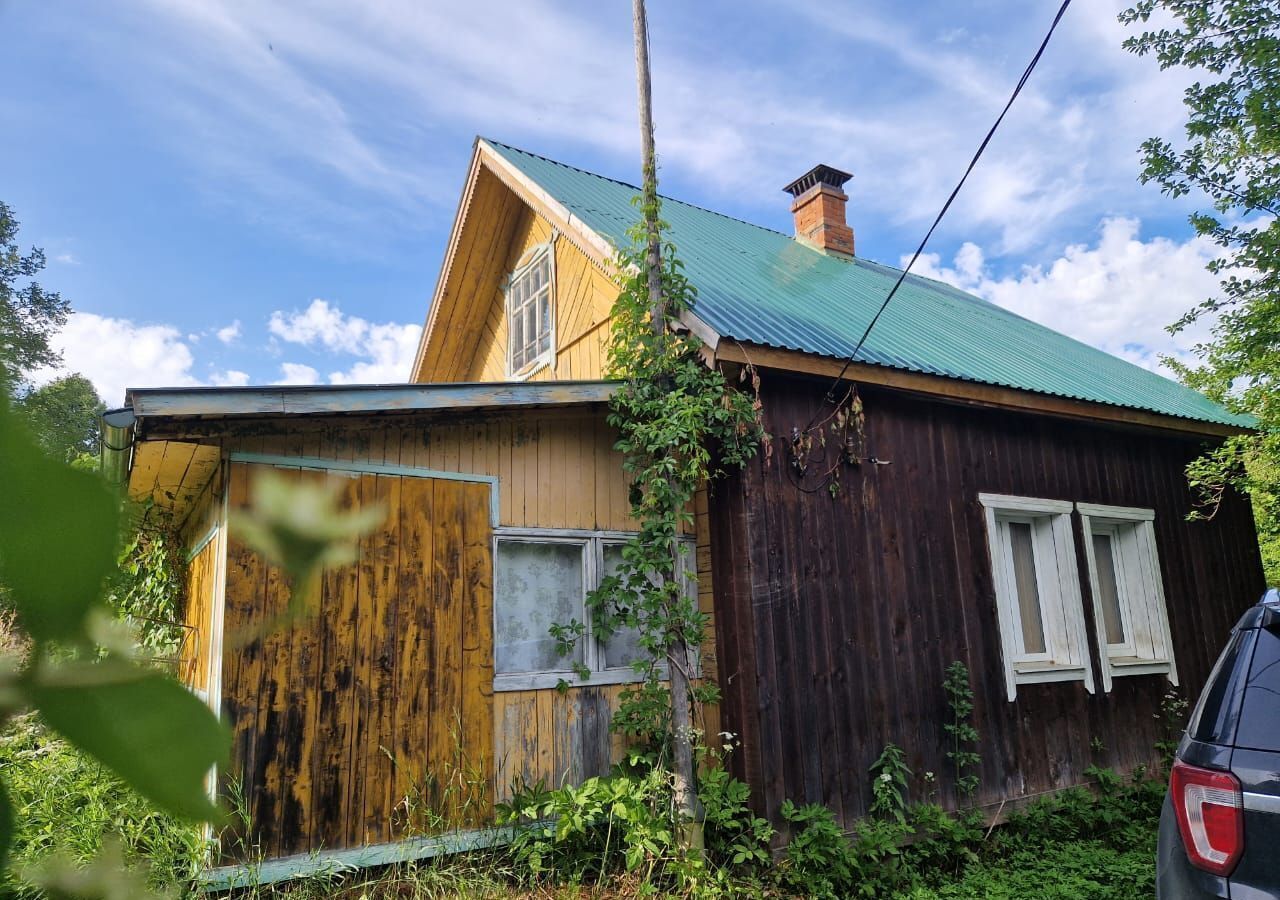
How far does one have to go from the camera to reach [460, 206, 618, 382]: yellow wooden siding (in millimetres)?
7367

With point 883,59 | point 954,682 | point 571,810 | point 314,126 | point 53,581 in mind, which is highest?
point 883,59

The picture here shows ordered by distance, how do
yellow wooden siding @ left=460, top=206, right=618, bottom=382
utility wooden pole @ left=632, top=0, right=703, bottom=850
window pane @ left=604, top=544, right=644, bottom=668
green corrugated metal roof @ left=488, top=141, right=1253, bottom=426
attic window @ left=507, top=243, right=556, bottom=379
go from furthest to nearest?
attic window @ left=507, top=243, right=556, bottom=379 → yellow wooden siding @ left=460, top=206, right=618, bottom=382 → green corrugated metal roof @ left=488, top=141, right=1253, bottom=426 → window pane @ left=604, top=544, right=644, bottom=668 → utility wooden pole @ left=632, top=0, right=703, bottom=850

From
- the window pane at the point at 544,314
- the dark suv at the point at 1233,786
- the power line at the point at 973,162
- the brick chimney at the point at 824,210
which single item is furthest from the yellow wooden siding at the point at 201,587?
the brick chimney at the point at 824,210

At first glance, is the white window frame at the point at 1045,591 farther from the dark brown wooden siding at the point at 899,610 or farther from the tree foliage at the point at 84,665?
the tree foliage at the point at 84,665

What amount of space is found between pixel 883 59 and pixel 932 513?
4179 mm

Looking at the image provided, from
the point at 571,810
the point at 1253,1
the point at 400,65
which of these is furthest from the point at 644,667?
the point at 1253,1

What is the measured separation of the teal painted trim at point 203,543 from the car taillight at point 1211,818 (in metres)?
4.15

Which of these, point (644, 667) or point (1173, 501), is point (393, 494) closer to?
point (644, 667)

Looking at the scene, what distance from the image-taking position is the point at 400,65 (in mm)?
586

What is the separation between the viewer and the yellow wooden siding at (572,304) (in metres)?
7.37

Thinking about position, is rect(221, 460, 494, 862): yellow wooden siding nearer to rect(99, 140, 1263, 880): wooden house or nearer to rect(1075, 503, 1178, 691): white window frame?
rect(99, 140, 1263, 880): wooden house

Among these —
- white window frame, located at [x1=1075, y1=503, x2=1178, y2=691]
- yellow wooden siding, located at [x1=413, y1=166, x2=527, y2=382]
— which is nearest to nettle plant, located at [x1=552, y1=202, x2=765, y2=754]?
white window frame, located at [x1=1075, y1=503, x2=1178, y2=691]

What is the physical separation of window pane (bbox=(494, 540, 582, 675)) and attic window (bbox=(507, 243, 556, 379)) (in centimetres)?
319

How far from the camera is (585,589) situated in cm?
559
